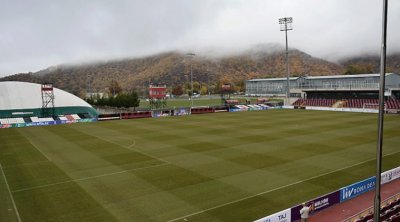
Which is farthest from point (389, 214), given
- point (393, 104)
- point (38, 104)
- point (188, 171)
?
point (38, 104)

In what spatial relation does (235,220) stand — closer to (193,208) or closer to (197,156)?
(193,208)

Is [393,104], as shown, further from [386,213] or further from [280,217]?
[280,217]

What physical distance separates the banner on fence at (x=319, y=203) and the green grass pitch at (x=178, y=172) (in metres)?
1.60

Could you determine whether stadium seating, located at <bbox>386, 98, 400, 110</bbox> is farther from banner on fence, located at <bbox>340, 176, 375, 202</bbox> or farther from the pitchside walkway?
banner on fence, located at <bbox>340, 176, 375, 202</bbox>

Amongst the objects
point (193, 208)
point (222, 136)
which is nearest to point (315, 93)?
point (222, 136)

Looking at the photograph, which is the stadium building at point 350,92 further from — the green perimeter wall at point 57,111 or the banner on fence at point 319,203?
the banner on fence at point 319,203

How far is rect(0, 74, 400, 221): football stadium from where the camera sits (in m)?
16.8

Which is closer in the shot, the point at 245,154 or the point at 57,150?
the point at 245,154

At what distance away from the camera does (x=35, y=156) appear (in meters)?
29.5

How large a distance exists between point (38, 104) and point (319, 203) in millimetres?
64826

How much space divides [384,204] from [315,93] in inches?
2992

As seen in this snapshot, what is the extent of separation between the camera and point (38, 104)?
219 feet

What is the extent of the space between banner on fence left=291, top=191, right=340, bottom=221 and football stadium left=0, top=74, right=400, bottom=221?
71 mm

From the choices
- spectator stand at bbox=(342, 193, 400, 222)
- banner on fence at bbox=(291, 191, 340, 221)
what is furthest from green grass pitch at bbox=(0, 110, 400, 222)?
spectator stand at bbox=(342, 193, 400, 222)
